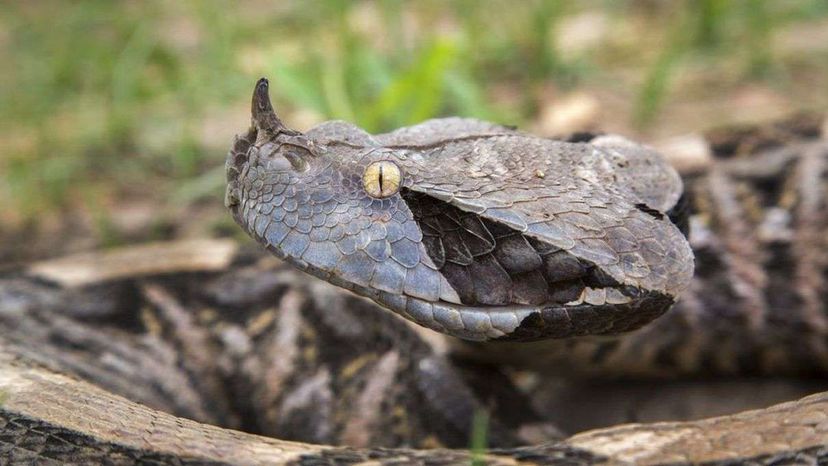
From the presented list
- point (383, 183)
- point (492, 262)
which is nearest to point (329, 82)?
point (383, 183)

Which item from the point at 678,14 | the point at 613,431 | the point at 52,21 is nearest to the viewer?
the point at 613,431

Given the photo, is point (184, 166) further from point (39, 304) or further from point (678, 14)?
point (678, 14)

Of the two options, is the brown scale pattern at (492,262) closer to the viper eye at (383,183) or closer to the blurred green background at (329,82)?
the viper eye at (383,183)

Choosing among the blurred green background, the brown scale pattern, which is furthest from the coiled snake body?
the blurred green background

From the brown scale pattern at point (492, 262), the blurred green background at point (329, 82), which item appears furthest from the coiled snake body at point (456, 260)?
the blurred green background at point (329, 82)

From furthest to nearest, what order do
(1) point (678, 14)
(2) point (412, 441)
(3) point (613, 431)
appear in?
(1) point (678, 14), (2) point (412, 441), (3) point (613, 431)

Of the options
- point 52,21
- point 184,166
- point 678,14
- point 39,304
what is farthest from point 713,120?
point 52,21

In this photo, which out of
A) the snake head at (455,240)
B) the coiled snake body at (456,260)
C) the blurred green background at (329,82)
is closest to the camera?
the coiled snake body at (456,260)
